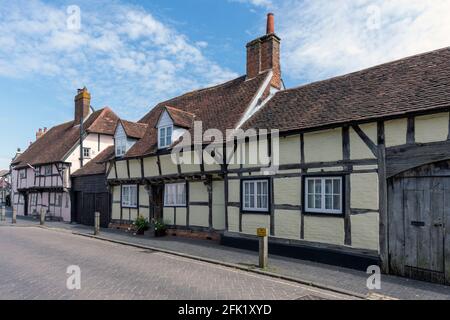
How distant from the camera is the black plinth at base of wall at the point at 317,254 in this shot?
829cm

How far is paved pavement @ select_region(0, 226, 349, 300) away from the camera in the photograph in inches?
246

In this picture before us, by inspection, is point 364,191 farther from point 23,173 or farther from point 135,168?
point 23,173

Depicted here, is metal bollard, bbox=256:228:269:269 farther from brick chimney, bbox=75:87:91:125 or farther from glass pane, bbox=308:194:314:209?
brick chimney, bbox=75:87:91:125

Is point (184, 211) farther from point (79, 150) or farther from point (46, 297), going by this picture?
point (79, 150)

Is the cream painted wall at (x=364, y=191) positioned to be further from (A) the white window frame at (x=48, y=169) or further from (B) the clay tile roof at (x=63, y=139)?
(A) the white window frame at (x=48, y=169)

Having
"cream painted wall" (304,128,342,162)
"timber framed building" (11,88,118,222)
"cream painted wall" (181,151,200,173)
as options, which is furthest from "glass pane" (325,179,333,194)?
"timber framed building" (11,88,118,222)

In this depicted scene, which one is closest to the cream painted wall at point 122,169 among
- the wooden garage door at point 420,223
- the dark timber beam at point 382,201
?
the dark timber beam at point 382,201

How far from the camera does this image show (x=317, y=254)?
9.20 metres

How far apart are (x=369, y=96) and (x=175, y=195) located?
9.13 meters

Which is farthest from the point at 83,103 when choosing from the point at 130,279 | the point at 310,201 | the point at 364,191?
the point at 364,191

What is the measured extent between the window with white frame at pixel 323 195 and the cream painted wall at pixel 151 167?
26.5 ft

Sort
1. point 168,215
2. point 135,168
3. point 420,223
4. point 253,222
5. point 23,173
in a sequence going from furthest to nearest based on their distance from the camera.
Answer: point 23,173
point 135,168
point 168,215
point 253,222
point 420,223
